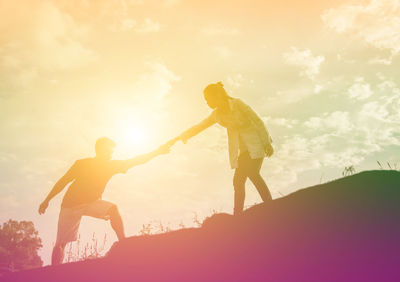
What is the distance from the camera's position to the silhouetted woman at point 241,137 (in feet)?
17.2

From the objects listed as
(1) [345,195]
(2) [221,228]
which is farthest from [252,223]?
(1) [345,195]

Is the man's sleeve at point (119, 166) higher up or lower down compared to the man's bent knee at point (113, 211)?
higher up

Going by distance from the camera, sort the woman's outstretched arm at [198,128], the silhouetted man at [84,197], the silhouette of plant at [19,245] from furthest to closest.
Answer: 1. the silhouette of plant at [19,245]
2. the woman's outstretched arm at [198,128]
3. the silhouetted man at [84,197]

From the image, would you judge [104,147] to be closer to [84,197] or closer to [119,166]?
[119,166]

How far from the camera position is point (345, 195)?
3.47 m

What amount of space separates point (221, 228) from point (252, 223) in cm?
39

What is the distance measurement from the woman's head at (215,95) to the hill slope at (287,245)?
2.25 meters

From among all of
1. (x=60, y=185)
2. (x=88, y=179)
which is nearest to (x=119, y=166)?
(x=88, y=179)

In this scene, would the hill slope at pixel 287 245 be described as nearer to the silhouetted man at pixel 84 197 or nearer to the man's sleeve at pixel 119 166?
the silhouetted man at pixel 84 197

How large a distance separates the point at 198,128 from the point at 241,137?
43.7 inches

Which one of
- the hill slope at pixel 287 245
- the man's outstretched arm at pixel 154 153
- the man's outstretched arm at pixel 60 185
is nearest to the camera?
the hill slope at pixel 287 245

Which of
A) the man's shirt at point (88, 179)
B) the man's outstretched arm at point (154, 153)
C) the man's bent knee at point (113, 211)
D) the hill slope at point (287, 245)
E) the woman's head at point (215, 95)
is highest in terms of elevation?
the woman's head at point (215, 95)

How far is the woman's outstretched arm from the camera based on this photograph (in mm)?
6047

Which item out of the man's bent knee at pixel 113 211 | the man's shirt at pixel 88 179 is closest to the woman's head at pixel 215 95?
the man's shirt at pixel 88 179
